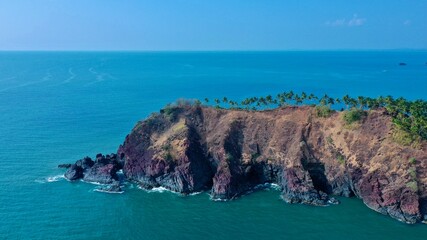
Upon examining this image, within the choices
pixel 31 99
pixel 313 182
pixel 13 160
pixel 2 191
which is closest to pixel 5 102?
pixel 31 99

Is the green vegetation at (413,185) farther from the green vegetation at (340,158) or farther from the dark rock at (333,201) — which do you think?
the green vegetation at (340,158)

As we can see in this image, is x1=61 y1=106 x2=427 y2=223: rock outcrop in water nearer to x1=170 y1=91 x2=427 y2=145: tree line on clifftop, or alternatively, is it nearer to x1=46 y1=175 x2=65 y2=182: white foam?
x1=170 y1=91 x2=427 y2=145: tree line on clifftop

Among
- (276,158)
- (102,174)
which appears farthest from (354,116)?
(102,174)

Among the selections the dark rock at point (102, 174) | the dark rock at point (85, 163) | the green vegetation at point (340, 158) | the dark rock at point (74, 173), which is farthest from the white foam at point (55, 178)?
the green vegetation at point (340, 158)

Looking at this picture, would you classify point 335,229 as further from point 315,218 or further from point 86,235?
point 86,235

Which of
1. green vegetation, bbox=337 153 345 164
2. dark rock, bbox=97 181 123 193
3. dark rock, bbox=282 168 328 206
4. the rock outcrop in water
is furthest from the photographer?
dark rock, bbox=97 181 123 193

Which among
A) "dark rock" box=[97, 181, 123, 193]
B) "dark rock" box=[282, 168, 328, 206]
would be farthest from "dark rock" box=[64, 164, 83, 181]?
"dark rock" box=[282, 168, 328, 206]

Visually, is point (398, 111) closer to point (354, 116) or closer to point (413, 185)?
point (354, 116)
